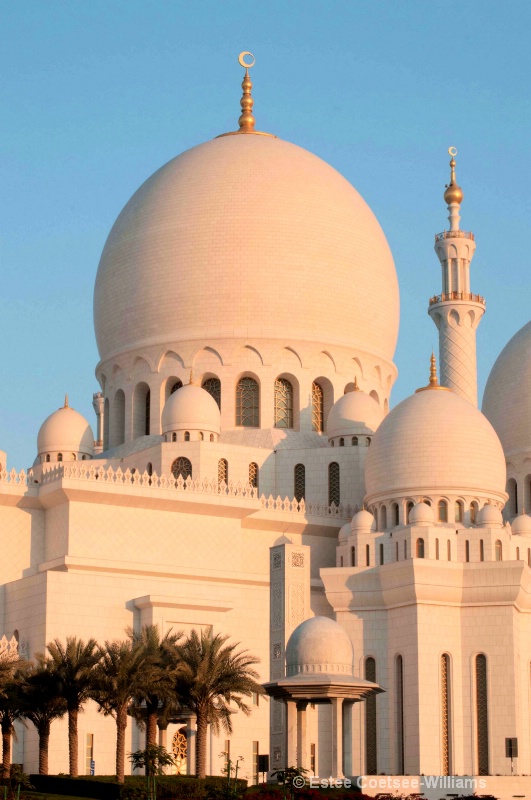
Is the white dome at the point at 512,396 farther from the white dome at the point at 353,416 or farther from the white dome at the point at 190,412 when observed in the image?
the white dome at the point at 190,412

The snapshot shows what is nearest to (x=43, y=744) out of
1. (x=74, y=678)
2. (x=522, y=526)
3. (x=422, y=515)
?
(x=74, y=678)

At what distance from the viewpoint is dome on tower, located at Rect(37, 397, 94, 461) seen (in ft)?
159

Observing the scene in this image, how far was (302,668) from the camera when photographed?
114 ft

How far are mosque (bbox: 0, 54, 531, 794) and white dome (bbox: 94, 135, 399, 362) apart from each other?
0.08 metres

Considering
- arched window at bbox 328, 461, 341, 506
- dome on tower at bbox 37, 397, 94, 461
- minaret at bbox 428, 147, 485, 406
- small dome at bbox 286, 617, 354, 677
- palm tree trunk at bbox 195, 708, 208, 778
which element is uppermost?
minaret at bbox 428, 147, 485, 406

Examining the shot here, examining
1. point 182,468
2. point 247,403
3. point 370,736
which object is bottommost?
point 370,736

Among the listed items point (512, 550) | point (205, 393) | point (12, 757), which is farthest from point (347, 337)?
point (12, 757)

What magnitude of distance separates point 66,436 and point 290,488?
6.89m

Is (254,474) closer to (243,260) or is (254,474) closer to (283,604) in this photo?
(243,260)

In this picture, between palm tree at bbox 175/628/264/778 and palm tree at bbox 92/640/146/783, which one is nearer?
palm tree at bbox 92/640/146/783

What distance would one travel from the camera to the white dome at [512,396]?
169ft

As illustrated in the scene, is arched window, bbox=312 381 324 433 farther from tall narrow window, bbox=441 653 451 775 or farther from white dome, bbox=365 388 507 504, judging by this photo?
tall narrow window, bbox=441 653 451 775

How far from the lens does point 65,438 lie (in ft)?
160

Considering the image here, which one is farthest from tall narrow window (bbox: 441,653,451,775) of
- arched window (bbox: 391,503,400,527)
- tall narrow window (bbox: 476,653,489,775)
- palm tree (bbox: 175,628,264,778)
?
palm tree (bbox: 175,628,264,778)
